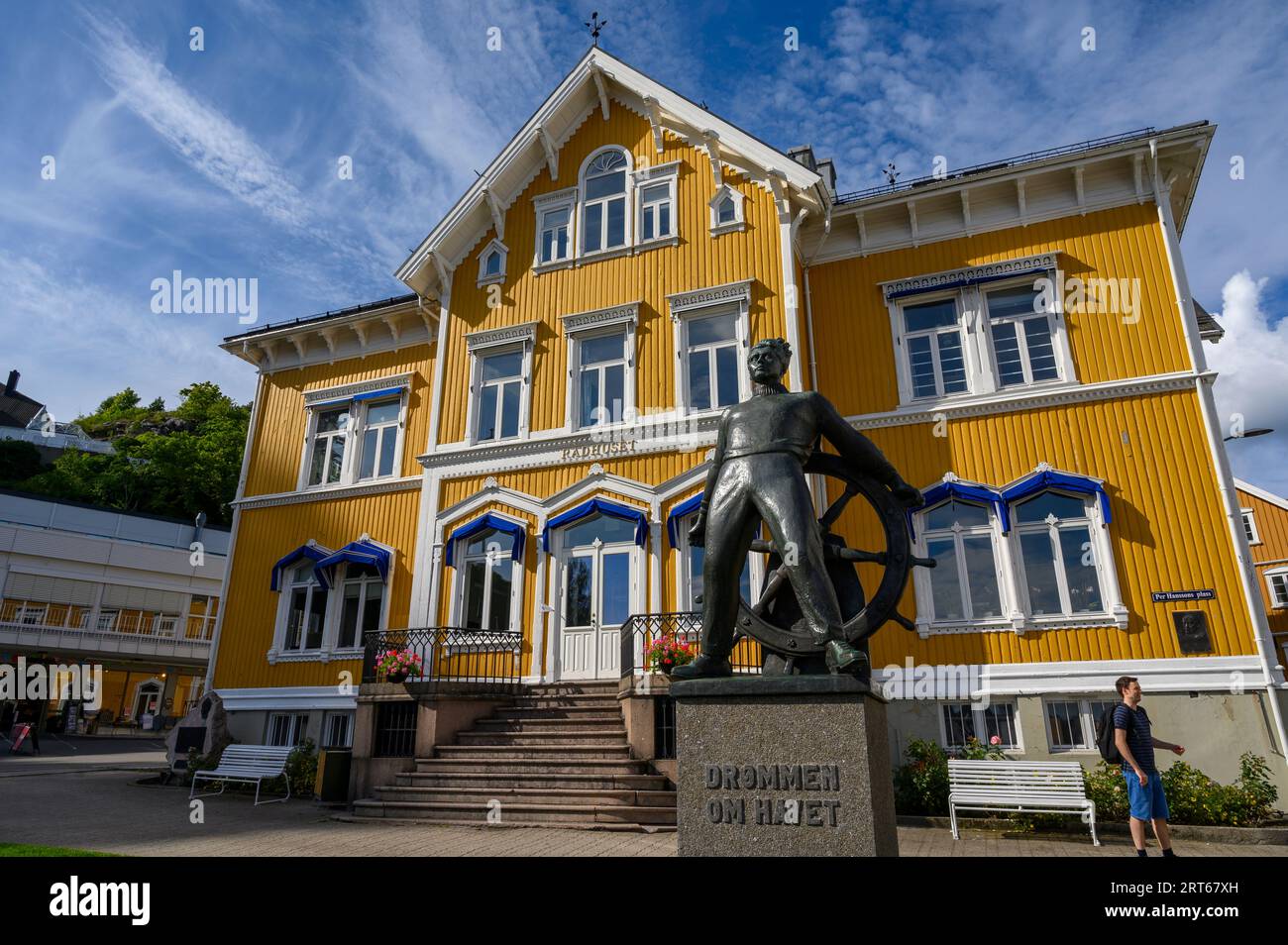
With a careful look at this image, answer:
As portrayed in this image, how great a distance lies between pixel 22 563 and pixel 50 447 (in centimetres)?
3657

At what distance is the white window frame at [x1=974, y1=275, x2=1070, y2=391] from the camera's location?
45.1 feet

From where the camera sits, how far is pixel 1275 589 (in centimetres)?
3034

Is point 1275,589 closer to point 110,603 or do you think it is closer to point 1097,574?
point 1097,574

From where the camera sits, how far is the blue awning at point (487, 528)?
49.8 feet

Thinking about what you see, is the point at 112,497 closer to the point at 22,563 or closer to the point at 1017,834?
the point at 22,563

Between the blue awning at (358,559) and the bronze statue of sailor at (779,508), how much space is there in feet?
42.1

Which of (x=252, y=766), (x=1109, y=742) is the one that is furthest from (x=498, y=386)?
(x=1109, y=742)

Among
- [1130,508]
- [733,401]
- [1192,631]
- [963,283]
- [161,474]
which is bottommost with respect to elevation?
[1192,631]

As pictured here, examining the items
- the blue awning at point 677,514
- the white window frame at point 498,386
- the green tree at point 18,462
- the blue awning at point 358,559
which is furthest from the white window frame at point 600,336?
the green tree at point 18,462

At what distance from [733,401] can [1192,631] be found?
819cm

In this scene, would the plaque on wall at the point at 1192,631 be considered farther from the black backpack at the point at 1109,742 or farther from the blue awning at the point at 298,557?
the blue awning at the point at 298,557

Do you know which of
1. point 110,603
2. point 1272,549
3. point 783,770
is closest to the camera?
point 783,770

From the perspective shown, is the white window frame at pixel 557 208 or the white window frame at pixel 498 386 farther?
the white window frame at pixel 557 208
